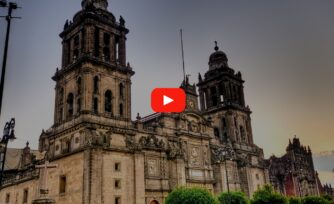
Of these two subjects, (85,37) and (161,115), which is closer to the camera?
(85,37)

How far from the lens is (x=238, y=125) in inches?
2087

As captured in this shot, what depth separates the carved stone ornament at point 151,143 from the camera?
38034 mm

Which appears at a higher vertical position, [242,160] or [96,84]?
[96,84]

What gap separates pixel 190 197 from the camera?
Answer: 29.2 m

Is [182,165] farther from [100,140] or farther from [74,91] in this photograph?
[74,91]

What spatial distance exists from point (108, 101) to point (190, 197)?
1439cm

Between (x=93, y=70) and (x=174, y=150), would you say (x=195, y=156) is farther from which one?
(x=93, y=70)

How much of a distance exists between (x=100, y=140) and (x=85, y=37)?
38.5ft

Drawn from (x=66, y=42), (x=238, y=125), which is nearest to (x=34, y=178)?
(x=66, y=42)

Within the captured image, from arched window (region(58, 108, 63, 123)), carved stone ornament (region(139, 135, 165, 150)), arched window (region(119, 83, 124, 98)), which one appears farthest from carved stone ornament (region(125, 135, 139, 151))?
arched window (region(58, 108, 63, 123))

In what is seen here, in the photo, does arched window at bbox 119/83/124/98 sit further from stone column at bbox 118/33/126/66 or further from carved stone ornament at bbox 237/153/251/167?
carved stone ornament at bbox 237/153/251/167

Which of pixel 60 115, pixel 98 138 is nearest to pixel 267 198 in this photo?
pixel 98 138

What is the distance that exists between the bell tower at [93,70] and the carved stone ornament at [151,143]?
280 centimetres

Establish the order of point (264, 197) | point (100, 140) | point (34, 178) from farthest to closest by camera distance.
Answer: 1. point (34, 178)
2. point (264, 197)
3. point (100, 140)
